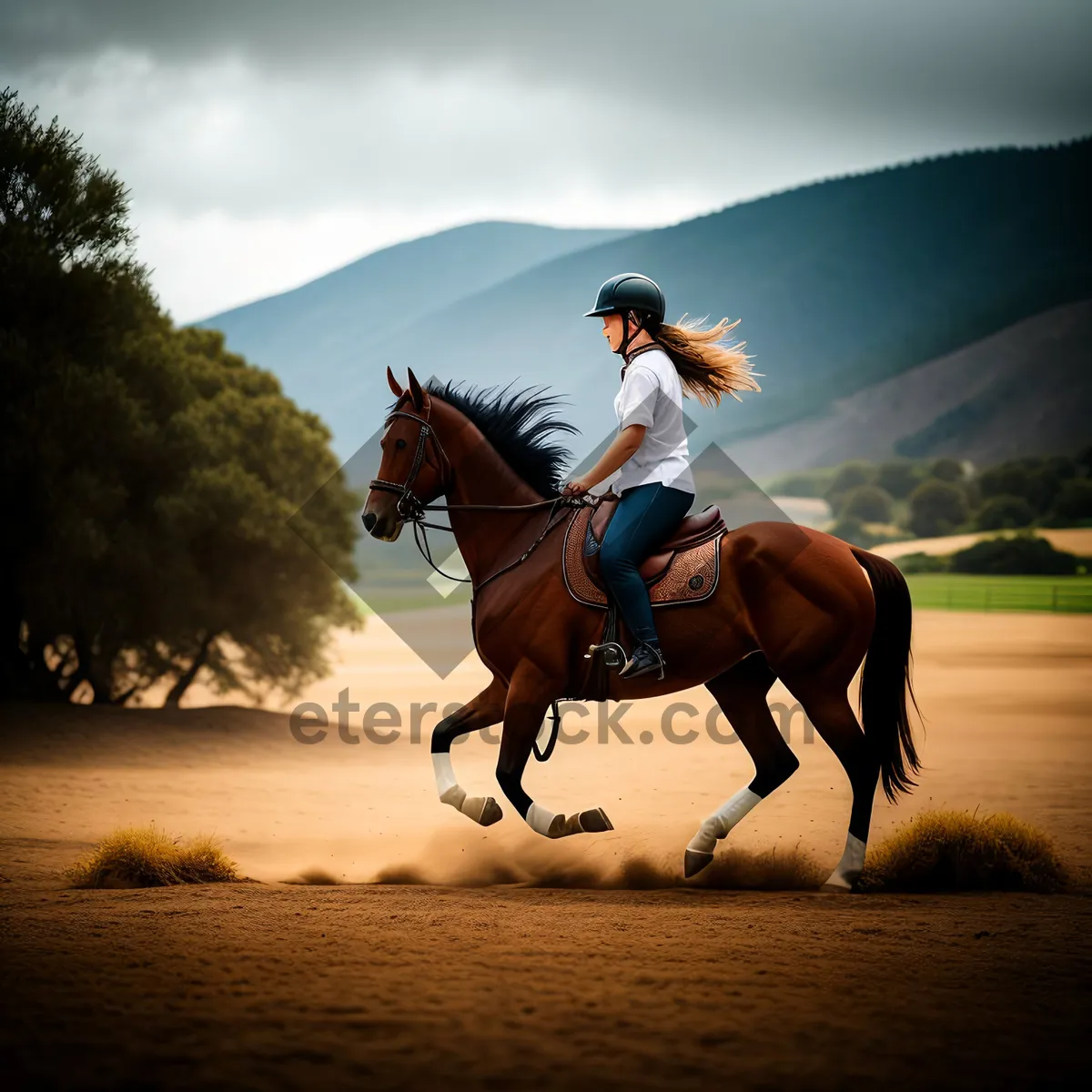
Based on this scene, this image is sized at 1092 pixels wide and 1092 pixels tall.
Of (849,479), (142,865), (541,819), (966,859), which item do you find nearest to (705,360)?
(541,819)

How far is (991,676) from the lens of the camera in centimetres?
2488

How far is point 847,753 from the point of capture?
6.81 m

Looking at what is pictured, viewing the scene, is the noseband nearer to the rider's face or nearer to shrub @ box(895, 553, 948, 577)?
the rider's face

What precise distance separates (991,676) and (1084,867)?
18.3 metres

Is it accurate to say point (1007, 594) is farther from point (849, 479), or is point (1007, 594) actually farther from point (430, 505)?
point (849, 479)

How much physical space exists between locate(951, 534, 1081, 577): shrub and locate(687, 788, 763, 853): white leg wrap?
48.7m

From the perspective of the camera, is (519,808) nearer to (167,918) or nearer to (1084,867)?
(167,918)

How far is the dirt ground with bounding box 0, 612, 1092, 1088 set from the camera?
372cm

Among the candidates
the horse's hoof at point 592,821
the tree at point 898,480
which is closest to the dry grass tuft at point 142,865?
the horse's hoof at point 592,821

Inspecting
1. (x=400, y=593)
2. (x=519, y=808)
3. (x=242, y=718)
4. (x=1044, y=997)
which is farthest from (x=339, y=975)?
(x=400, y=593)

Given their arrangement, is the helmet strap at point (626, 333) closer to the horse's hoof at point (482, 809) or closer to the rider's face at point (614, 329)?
the rider's face at point (614, 329)

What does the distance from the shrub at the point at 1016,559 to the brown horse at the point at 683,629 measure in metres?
48.3

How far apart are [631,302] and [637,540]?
145cm

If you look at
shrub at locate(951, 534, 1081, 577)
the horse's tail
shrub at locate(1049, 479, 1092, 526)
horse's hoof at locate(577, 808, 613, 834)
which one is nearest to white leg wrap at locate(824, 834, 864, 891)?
the horse's tail
